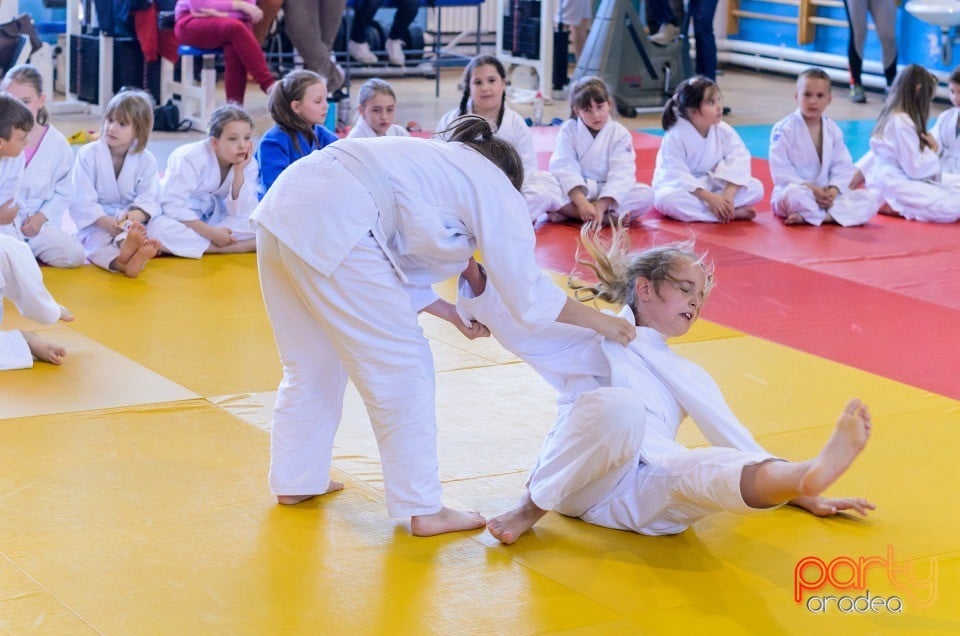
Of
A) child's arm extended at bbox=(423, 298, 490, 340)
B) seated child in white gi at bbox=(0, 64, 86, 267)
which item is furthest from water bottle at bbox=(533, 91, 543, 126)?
child's arm extended at bbox=(423, 298, 490, 340)

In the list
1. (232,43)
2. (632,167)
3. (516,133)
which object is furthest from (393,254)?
(232,43)

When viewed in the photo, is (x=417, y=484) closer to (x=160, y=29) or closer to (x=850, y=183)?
(x=850, y=183)

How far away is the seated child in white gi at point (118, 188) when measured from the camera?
5.21 m

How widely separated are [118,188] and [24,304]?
156 cm

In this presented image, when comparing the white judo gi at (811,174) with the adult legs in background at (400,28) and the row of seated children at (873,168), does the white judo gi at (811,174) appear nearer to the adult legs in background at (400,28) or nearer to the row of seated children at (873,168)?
the row of seated children at (873,168)

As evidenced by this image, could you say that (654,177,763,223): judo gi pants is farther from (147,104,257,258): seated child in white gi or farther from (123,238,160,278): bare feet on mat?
(123,238,160,278): bare feet on mat

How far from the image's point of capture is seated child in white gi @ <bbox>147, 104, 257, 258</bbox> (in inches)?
213

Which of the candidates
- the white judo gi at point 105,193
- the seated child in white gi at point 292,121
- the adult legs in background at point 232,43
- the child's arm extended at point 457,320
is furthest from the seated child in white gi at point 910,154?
the child's arm extended at point 457,320

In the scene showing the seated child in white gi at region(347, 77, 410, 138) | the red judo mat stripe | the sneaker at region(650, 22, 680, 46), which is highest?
the sneaker at region(650, 22, 680, 46)

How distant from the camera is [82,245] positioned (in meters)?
5.36

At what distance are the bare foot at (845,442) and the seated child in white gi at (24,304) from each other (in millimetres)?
2502

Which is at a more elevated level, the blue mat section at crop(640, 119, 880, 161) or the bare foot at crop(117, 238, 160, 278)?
the blue mat section at crop(640, 119, 880, 161)

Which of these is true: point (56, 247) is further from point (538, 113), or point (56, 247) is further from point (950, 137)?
point (538, 113)

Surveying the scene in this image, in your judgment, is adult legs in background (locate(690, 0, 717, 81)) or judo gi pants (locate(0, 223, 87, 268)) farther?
adult legs in background (locate(690, 0, 717, 81))
